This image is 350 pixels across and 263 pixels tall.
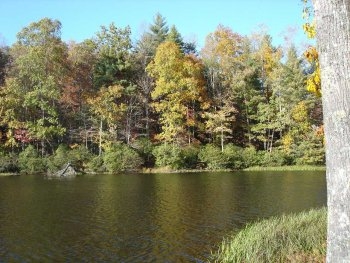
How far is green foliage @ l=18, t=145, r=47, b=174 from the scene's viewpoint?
36875 mm

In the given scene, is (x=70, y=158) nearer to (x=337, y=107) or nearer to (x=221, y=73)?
(x=221, y=73)

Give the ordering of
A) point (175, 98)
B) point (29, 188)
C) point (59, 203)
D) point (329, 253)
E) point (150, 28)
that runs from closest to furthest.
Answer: point (329, 253) → point (59, 203) → point (29, 188) → point (175, 98) → point (150, 28)

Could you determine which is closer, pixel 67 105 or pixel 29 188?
pixel 29 188

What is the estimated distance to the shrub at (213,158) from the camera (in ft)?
126

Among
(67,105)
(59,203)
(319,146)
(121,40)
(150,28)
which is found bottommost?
(59,203)

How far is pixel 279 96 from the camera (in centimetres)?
4372

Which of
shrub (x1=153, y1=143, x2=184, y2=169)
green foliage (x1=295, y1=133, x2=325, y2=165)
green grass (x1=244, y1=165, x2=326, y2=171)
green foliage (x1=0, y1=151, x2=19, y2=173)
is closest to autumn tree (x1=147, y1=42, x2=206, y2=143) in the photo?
shrub (x1=153, y1=143, x2=184, y2=169)

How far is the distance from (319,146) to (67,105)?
974 inches

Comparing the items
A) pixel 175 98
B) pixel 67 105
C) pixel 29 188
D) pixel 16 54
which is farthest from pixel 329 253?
pixel 16 54

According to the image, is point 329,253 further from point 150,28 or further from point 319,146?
point 150,28

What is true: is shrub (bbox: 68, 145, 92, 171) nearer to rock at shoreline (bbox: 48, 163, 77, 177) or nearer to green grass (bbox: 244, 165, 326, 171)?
rock at shoreline (bbox: 48, 163, 77, 177)

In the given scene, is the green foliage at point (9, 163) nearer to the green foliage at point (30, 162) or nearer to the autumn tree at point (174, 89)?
the green foliage at point (30, 162)

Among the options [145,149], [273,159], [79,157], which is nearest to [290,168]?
[273,159]

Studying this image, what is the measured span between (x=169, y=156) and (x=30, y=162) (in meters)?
12.2
